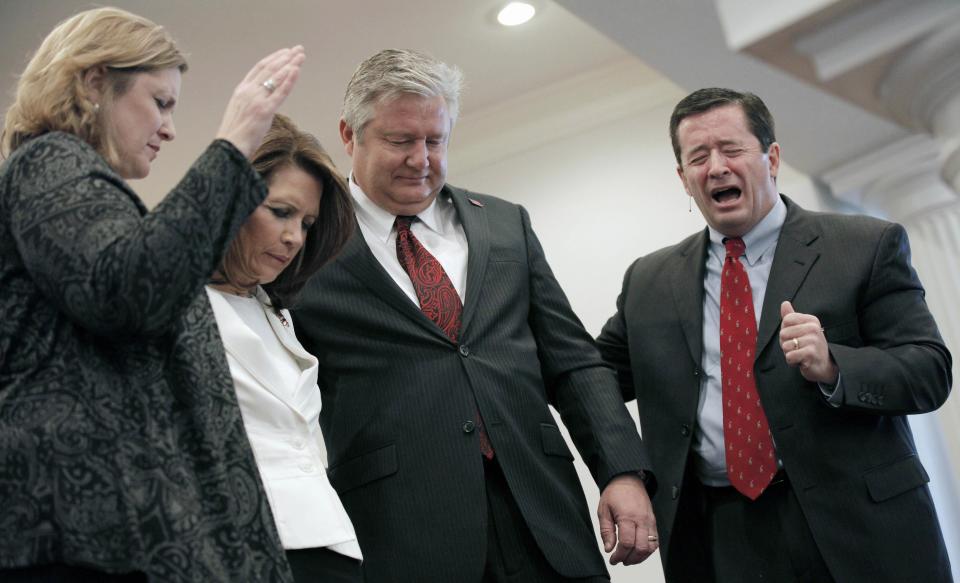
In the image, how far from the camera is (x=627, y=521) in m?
2.20

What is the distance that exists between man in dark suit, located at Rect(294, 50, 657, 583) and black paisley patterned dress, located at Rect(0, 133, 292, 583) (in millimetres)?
720

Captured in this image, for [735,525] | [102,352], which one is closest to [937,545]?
[735,525]

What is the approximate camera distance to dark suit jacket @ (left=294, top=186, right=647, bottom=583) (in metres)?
2.08

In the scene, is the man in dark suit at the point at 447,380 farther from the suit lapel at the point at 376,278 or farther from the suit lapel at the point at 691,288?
the suit lapel at the point at 691,288

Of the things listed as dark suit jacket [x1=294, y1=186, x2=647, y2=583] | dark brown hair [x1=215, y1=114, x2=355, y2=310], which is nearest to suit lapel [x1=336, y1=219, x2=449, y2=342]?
dark suit jacket [x1=294, y1=186, x2=647, y2=583]

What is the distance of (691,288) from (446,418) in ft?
2.53

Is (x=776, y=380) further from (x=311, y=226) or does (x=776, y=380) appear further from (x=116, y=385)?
(x=116, y=385)

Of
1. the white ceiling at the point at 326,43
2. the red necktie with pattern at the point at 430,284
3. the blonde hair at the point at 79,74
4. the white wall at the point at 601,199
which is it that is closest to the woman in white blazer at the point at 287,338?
the red necktie with pattern at the point at 430,284

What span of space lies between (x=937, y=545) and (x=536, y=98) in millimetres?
3821

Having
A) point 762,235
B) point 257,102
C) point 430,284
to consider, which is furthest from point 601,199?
point 257,102

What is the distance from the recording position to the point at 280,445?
1.71 m

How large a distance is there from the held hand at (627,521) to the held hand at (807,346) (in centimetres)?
41

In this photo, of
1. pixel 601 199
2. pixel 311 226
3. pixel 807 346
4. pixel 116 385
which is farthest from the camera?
pixel 601 199

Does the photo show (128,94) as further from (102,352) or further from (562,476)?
(562,476)
